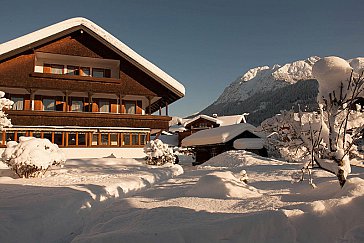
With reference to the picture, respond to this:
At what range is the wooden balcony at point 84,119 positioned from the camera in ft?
70.8

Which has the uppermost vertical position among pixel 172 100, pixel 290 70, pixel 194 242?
pixel 290 70

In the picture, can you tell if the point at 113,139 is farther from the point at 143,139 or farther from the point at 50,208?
the point at 50,208

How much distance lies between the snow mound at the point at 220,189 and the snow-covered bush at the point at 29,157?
686 centimetres

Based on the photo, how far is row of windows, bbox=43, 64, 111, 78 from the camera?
24938mm

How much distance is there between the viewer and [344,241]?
4012 millimetres

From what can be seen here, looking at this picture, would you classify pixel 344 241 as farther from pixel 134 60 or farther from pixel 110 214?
pixel 134 60

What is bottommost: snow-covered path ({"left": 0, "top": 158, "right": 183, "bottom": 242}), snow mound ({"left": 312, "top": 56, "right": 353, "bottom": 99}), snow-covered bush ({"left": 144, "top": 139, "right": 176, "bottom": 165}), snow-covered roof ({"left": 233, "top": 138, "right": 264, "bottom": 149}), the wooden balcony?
snow-covered path ({"left": 0, "top": 158, "right": 183, "bottom": 242})

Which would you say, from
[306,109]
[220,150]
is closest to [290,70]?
[220,150]

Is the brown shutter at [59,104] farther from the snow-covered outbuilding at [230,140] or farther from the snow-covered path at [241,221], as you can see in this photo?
the snow-covered path at [241,221]

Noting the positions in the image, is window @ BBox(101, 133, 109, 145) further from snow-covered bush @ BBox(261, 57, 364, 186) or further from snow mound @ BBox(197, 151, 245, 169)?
snow-covered bush @ BBox(261, 57, 364, 186)

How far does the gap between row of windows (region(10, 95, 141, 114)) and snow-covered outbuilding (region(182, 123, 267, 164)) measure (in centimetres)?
779

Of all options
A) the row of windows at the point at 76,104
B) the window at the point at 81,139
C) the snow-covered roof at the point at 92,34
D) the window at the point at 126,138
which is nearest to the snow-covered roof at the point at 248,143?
the snow-covered roof at the point at 92,34

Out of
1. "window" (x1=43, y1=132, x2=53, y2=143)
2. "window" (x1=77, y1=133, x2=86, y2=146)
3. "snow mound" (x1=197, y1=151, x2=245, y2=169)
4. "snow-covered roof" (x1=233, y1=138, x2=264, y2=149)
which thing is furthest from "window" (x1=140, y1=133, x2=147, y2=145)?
"snow-covered roof" (x1=233, y1=138, x2=264, y2=149)

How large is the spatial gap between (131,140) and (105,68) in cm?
722
